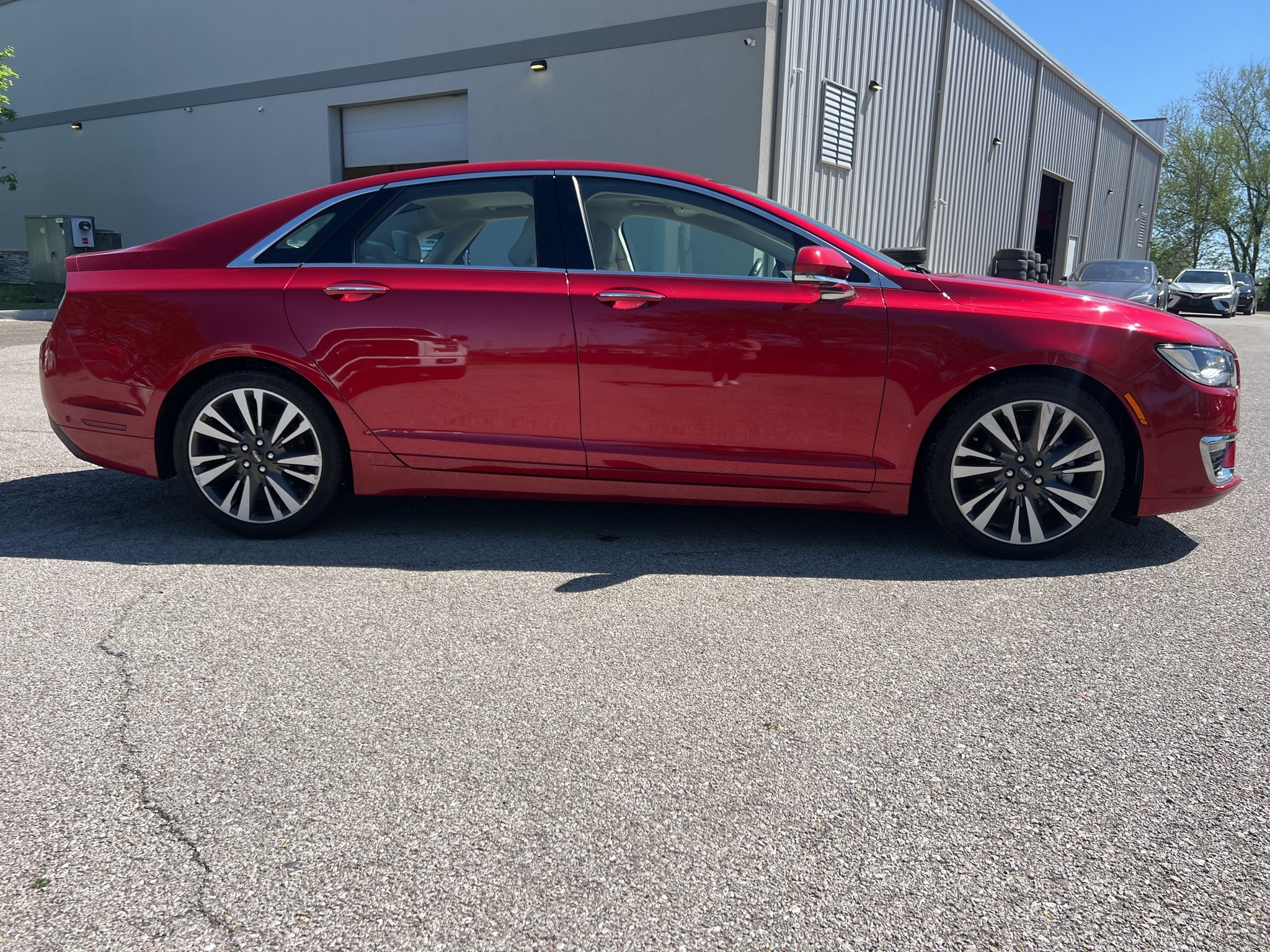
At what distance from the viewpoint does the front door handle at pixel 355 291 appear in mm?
3822

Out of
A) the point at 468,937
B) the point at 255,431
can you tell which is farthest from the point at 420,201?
the point at 468,937

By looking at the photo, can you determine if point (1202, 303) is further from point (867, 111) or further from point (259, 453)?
point (259, 453)

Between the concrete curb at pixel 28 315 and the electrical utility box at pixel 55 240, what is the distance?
153 centimetres

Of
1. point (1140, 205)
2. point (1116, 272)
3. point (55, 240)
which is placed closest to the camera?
point (1116, 272)

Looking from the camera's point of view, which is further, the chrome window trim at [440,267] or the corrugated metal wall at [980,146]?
the corrugated metal wall at [980,146]

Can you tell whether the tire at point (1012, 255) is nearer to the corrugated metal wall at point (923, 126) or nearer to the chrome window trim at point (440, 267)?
the corrugated metal wall at point (923, 126)

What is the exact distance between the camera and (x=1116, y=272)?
1630cm

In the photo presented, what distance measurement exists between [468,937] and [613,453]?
237 cm

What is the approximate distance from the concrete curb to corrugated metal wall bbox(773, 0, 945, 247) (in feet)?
39.4

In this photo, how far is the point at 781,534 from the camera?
163 inches

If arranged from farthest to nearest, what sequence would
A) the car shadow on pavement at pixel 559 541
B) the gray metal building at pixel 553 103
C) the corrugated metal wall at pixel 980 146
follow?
the corrugated metal wall at pixel 980 146 < the gray metal building at pixel 553 103 < the car shadow on pavement at pixel 559 541

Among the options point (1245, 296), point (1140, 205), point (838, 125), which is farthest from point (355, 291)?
point (1245, 296)

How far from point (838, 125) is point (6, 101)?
735 inches

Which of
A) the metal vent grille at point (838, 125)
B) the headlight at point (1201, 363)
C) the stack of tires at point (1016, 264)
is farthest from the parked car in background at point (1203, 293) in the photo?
the headlight at point (1201, 363)
